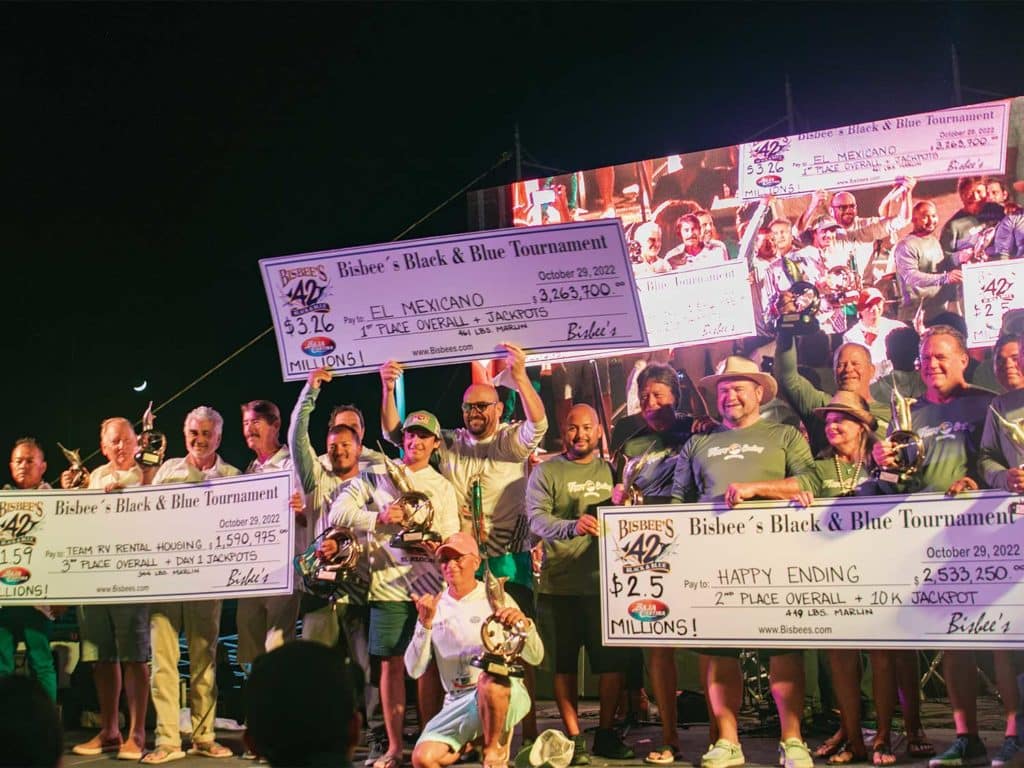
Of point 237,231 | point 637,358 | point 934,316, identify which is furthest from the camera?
point 237,231

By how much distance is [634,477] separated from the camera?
5.78 metres

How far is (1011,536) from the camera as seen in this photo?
5020 mm

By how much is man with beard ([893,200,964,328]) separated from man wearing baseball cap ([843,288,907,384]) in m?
0.11

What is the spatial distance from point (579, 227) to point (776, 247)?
2.16 metres

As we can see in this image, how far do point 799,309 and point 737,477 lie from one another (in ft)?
7.43

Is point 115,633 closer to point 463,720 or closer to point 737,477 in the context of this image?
point 463,720

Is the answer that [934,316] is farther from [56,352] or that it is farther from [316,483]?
[56,352]

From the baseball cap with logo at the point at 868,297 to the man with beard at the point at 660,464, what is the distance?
1.72 meters

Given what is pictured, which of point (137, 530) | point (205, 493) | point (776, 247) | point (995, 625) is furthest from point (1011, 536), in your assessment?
point (137, 530)

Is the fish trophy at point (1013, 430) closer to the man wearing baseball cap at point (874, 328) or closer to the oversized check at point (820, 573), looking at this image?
the oversized check at point (820, 573)

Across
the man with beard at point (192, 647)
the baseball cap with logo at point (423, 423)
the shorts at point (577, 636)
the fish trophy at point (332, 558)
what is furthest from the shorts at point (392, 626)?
the man with beard at point (192, 647)

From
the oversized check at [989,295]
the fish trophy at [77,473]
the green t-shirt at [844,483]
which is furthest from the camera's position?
the fish trophy at [77,473]

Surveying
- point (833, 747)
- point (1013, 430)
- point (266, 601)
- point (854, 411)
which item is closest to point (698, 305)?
point (854, 411)

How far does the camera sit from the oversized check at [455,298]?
5.88 metres
